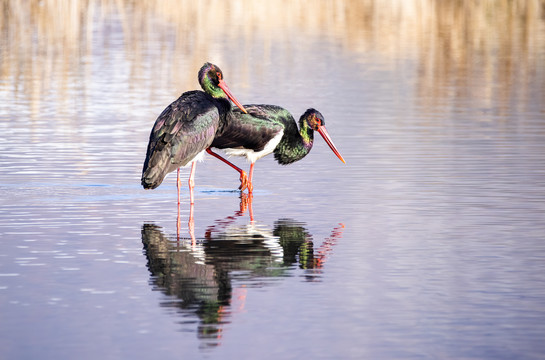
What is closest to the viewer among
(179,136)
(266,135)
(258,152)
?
(179,136)

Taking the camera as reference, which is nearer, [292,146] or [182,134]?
[182,134]

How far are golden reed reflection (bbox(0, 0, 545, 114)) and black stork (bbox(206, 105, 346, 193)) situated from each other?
304 inches

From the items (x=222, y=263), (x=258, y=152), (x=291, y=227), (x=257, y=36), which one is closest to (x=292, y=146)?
(x=258, y=152)

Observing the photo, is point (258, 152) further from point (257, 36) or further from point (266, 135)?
point (257, 36)

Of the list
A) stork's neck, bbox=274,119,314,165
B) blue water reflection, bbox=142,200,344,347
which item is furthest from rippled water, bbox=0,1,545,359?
stork's neck, bbox=274,119,314,165

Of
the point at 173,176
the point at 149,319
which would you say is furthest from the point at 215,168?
the point at 149,319

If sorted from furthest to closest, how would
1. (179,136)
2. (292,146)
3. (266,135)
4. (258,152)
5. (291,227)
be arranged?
(292,146), (258,152), (266,135), (179,136), (291,227)

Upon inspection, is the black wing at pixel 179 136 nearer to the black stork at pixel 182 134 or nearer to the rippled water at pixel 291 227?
the black stork at pixel 182 134

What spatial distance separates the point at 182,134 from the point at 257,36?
22.9 metres

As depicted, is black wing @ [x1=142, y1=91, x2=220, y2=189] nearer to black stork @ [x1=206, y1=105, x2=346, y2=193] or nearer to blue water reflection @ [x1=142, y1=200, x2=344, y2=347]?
black stork @ [x1=206, y1=105, x2=346, y2=193]

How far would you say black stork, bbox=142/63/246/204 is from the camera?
1244 cm

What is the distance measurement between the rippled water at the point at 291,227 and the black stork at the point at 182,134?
412mm

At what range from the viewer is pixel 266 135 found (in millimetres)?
14414

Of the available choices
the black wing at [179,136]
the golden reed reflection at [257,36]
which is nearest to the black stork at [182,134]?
the black wing at [179,136]
